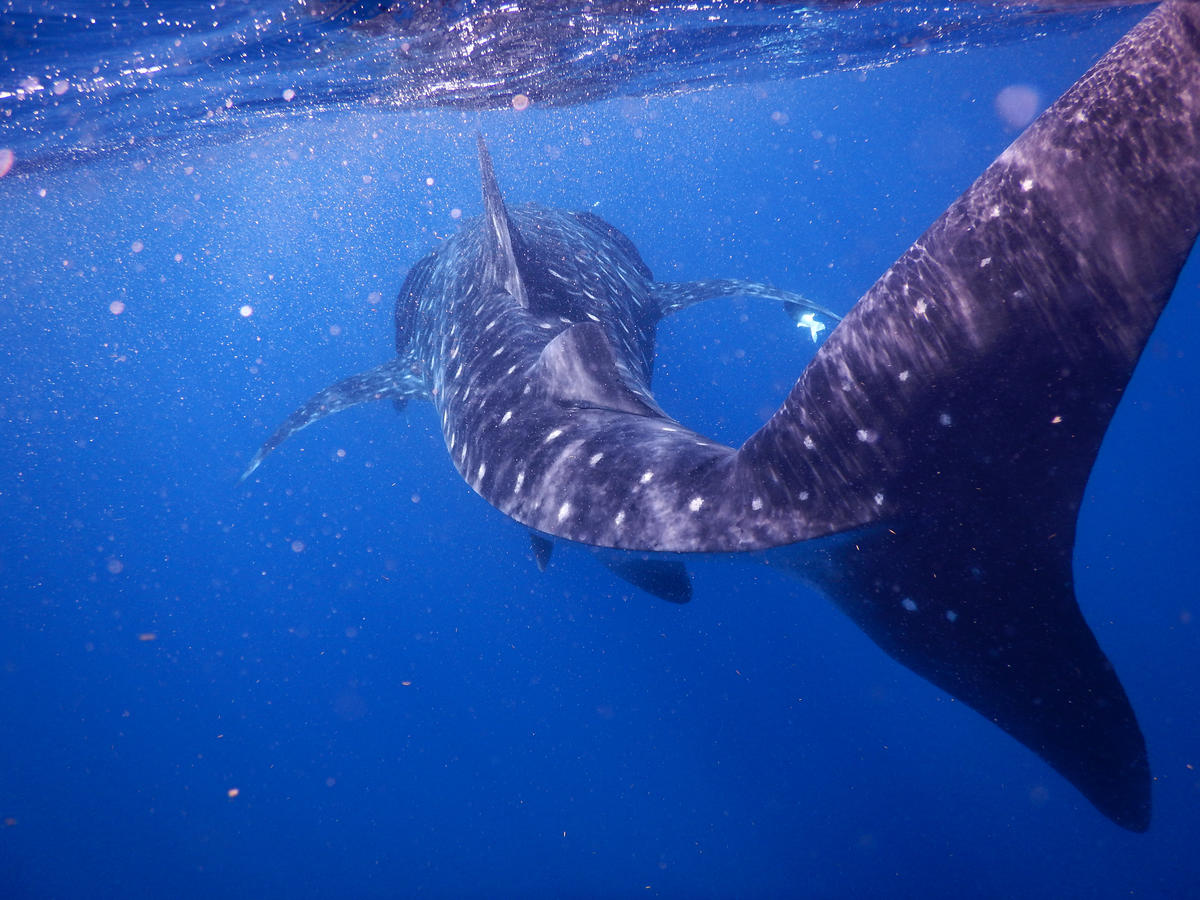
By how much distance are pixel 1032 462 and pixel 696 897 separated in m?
13.0

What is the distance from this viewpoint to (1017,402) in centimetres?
195

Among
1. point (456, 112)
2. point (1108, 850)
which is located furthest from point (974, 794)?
point (456, 112)

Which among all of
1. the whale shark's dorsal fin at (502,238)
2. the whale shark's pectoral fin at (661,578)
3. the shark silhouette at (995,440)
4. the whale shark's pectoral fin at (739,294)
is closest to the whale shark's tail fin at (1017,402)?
the shark silhouette at (995,440)

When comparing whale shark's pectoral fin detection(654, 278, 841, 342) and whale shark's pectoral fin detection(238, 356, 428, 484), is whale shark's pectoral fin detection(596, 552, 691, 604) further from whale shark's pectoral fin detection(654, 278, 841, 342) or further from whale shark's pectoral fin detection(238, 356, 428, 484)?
whale shark's pectoral fin detection(654, 278, 841, 342)

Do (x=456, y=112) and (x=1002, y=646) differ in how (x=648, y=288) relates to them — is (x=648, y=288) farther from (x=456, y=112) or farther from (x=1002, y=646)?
(x=456, y=112)

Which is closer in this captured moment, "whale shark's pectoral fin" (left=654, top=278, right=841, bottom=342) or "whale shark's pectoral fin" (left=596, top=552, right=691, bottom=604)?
"whale shark's pectoral fin" (left=596, top=552, right=691, bottom=604)

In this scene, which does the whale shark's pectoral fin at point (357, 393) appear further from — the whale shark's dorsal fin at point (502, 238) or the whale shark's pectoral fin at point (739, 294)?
the whale shark's pectoral fin at point (739, 294)

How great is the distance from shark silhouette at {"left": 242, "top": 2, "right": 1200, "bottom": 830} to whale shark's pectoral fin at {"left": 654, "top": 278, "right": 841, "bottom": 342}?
739cm

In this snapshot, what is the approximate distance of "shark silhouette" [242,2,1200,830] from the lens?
1.70m

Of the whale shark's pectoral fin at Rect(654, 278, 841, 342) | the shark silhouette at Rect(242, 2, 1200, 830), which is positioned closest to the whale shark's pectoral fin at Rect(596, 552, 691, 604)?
the shark silhouette at Rect(242, 2, 1200, 830)

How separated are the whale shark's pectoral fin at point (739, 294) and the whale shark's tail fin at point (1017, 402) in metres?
8.11

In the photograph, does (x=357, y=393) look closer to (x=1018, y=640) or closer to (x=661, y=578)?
(x=661, y=578)

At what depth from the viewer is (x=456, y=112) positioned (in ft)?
71.2

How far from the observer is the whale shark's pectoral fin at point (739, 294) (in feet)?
33.7
